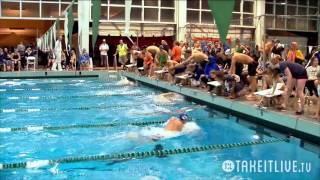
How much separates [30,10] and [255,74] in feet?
53.2

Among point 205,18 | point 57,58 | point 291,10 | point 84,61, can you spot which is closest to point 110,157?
point 57,58

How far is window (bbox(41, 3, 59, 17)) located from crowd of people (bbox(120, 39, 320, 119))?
9.68 m

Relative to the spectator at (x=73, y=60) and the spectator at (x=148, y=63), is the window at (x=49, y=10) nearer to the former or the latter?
the spectator at (x=73, y=60)

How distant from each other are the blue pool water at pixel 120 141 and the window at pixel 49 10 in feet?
36.3

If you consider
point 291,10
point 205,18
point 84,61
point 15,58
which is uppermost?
point 291,10

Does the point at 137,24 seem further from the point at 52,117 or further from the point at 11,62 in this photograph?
the point at 52,117

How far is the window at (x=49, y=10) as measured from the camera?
23297 mm

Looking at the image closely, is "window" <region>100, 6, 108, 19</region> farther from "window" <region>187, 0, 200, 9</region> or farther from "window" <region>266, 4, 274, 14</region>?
"window" <region>266, 4, 274, 14</region>

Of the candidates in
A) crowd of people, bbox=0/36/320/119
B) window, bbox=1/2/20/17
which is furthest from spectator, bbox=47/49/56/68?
window, bbox=1/2/20/17

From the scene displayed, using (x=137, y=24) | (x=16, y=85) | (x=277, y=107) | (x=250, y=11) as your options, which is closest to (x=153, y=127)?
(x=277, y=107)

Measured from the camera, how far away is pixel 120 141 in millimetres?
7508

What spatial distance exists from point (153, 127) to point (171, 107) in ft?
9.86

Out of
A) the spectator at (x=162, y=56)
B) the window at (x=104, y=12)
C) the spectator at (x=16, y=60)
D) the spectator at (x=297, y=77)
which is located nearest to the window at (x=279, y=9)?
the window at (x=104, y=12)

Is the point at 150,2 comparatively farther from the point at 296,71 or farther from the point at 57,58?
the point at 296,71
